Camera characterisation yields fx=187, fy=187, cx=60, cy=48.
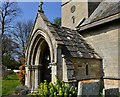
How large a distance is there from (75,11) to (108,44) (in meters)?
6.90

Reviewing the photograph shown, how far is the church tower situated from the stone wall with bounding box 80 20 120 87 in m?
3.68

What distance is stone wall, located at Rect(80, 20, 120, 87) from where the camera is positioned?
37.8 ft

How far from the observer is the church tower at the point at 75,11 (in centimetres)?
1664

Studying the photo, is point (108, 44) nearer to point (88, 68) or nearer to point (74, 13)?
point (88, 68)

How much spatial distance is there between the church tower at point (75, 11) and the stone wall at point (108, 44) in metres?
3.68

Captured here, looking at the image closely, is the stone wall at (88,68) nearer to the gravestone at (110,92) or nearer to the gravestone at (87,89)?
the gravestone at (110,92)

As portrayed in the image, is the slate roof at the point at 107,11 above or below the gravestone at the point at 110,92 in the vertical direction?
above

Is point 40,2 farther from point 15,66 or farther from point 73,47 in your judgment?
point 15,66

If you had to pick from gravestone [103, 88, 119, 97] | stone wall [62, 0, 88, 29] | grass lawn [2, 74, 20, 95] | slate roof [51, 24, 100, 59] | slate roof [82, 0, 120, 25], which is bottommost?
grass lawn [2, 74, 20, 95]

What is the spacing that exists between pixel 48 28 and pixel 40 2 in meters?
3.18

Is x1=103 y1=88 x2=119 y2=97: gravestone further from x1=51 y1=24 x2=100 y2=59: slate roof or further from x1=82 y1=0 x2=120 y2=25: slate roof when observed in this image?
x1=82 y1=0 x2=120 y2=25: slate roof

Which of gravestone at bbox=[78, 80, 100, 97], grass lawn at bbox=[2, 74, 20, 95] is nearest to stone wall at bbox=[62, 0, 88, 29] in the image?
grass lawn at bbox=[2, 74, 20, 95]

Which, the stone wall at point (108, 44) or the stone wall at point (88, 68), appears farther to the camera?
the stone wall at point (108, 44)

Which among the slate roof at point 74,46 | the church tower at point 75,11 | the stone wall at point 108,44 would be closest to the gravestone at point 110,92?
the slate roof at point 74,46
